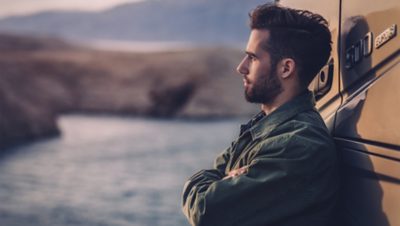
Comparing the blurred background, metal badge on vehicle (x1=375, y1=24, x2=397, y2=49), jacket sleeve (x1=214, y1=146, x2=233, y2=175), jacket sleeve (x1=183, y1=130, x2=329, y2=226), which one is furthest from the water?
metal badge on vehicle (x1=375, y1=24, x2=397, y2=49)

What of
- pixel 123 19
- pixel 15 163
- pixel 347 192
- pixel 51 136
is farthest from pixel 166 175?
pixel 123 19

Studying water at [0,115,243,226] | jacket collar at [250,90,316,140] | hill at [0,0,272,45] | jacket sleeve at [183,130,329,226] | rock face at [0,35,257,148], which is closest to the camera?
jacket sleeve at [183,130,329,226]

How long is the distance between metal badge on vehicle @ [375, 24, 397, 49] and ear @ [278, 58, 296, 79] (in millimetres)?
293

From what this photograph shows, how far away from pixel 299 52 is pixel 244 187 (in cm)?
49

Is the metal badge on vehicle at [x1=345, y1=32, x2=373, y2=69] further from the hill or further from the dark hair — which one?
the hill

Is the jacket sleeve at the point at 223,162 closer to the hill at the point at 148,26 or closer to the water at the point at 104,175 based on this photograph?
the water at the point at 104,175

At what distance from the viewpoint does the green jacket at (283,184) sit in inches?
77.5

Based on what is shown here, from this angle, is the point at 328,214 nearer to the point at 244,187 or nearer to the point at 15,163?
the point at 244,187

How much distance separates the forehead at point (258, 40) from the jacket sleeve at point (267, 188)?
13.2 inches

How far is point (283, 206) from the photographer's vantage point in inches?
78.7

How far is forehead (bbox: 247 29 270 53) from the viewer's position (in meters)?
2.19

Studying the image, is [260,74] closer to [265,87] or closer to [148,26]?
[265,87]

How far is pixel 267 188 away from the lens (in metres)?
1.98

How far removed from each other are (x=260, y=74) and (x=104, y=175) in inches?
336
